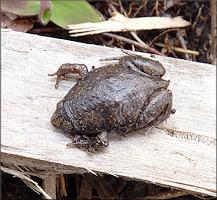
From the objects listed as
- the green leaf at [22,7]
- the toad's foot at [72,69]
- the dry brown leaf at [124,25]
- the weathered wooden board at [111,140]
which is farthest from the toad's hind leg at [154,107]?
the green leaf at [22,7]

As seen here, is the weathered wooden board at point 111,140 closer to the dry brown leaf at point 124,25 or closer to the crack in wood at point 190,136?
the crack in wood at point 190,136

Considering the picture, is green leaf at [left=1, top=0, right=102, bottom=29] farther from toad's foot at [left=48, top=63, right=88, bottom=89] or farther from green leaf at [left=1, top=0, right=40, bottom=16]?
toad's foot at [left=48, top=63, right=88, bottom=89]

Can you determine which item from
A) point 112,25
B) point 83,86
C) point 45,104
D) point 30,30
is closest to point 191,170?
point 83,86

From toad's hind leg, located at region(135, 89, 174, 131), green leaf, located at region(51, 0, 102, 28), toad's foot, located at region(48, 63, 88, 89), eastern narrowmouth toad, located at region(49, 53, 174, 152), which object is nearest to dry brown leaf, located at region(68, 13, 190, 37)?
green leaf, located at region(51, 0, 102, 28)

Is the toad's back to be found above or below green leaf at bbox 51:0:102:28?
below

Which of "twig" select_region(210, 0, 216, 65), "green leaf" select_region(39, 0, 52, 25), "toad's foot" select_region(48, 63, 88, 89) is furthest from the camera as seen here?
"twig" select_region(210, 0, 216, 65)

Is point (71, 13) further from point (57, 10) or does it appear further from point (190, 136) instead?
point (190, 136)

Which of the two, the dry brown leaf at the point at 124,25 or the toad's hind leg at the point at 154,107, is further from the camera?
the dry brown leaf at the point at 124,25
